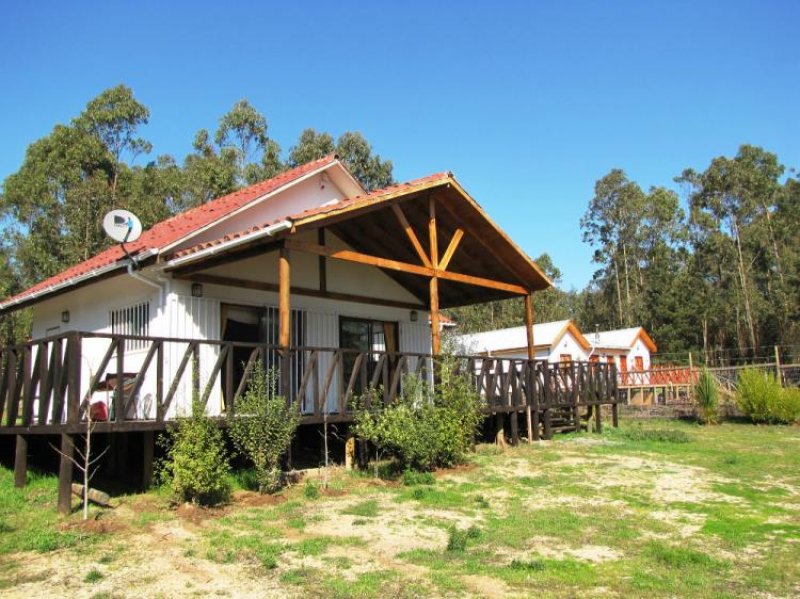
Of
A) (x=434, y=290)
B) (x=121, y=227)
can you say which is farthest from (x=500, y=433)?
(x=121, y=227)

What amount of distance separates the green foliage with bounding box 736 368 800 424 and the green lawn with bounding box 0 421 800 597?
1059cm

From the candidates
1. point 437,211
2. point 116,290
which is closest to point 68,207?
point 116,290

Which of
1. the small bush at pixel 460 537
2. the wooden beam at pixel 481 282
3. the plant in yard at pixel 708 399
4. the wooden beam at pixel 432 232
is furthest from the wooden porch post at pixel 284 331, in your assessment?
the plant in yard at pixel 708 399

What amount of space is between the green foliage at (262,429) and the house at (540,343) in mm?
23567

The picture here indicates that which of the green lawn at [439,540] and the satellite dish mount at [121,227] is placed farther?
the satellite dish mount at [121,227]

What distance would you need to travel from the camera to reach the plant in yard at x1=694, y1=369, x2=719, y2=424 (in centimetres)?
2025

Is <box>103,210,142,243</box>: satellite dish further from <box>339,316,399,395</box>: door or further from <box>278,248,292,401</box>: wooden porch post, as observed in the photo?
<box>339,316,399,395</box>: door

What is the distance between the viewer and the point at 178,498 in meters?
7.48

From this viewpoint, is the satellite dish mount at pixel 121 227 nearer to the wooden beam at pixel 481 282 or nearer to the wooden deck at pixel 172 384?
the wooden deck at pixel 172 384

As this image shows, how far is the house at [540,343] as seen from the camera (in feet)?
109

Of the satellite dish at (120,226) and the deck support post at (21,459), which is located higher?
the satellite dish at (120,226)

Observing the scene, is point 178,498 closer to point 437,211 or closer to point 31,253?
point 437,211

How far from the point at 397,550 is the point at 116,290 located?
24.8 feet

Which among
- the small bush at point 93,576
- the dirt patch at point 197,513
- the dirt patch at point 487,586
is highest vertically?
the dirt patch at point 197,513
